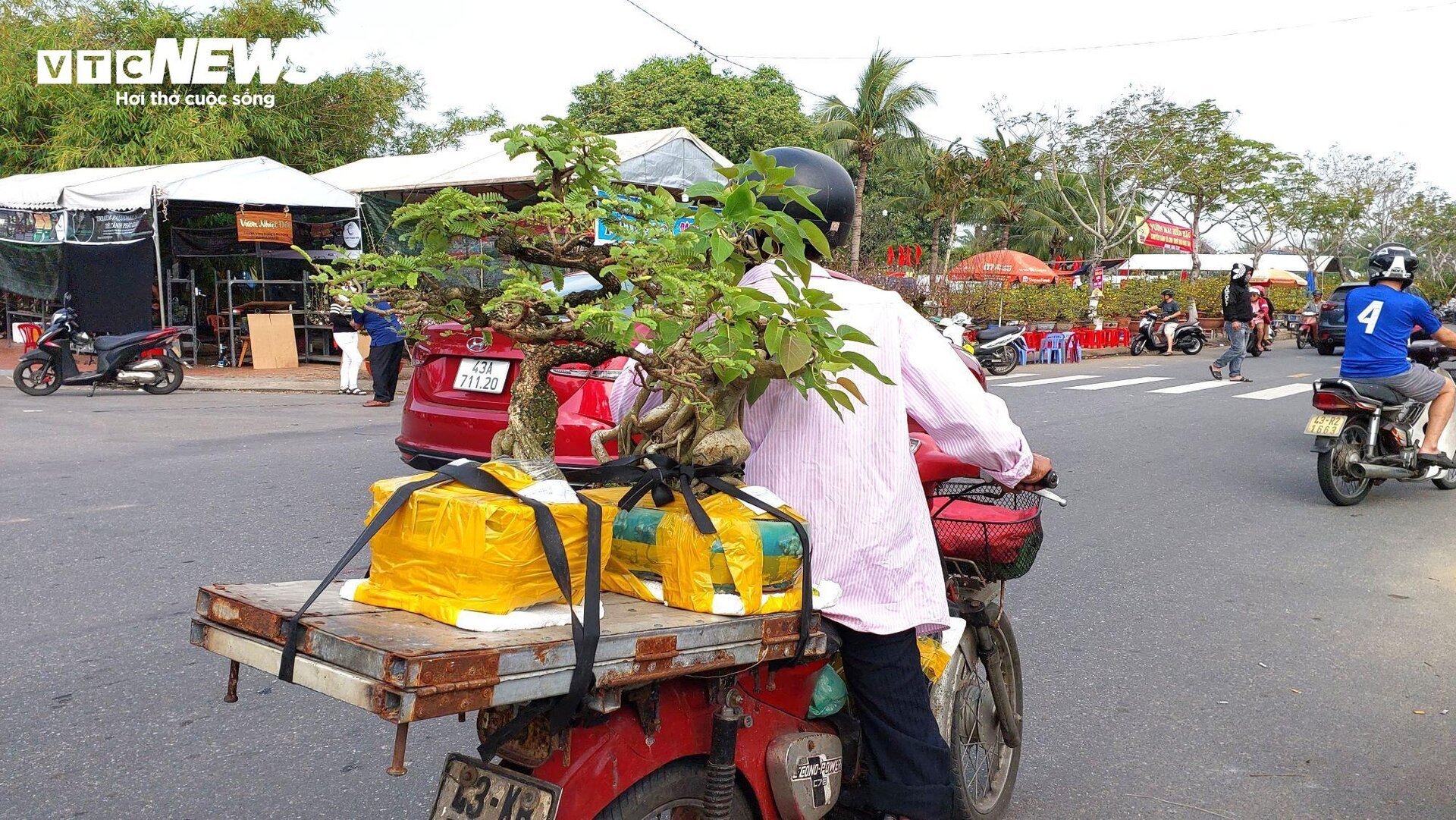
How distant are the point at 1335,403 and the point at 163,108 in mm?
19545

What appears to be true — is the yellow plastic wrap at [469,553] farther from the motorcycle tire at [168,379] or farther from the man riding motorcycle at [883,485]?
the motorcycle tire at [168,379]

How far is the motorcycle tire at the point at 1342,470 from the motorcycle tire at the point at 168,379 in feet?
40.2

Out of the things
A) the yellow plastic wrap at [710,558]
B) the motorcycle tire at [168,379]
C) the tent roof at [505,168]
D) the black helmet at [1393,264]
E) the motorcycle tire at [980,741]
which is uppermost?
→ the tent roof at [505,168]

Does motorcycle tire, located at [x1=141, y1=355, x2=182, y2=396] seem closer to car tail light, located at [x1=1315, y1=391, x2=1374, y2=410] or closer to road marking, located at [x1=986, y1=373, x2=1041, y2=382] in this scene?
road marking, located at [x1=986, y1=373, x2=1041, y2=382]

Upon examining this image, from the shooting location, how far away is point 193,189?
1548 centimetres

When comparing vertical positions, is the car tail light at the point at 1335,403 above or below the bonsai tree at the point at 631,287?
below

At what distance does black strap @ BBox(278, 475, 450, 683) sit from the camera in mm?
1761

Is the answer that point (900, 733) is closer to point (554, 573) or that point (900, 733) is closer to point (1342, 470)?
point (554, 573)

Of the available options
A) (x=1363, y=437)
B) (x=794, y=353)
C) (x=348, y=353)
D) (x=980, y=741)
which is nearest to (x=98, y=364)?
(x=348, y=353)

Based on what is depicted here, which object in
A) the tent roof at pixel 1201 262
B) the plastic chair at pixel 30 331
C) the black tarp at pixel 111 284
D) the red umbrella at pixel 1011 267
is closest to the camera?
the black tarp at pixel 111 284

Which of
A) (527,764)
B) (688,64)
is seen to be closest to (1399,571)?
(527,764)

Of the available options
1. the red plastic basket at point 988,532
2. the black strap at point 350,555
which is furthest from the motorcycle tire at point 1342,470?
the black strap at point 350,555

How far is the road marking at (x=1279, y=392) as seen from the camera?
47.5ft

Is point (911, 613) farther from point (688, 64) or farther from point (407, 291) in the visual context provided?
point (688, 64)
